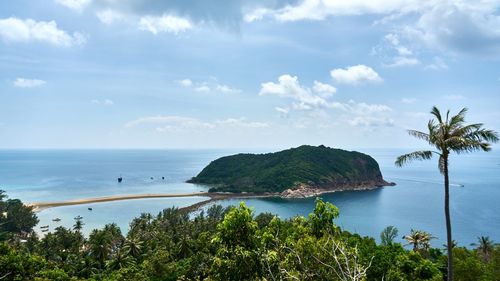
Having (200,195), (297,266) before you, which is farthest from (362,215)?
(297,266)

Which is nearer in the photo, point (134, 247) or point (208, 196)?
point (134, 247)

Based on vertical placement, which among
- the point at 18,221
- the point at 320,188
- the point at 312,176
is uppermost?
the point at 312,176

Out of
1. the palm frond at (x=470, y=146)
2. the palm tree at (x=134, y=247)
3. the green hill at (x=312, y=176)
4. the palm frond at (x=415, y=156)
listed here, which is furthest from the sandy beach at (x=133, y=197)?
the palm frond at (x=470, y=146)

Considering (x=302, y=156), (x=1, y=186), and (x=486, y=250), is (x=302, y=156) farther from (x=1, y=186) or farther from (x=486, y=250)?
(x=1, y=186)

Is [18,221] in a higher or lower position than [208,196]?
higher

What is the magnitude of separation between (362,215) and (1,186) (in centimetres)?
18134

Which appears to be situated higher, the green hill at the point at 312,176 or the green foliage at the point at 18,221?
the green hill at the point at 312,176

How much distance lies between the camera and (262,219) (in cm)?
8175

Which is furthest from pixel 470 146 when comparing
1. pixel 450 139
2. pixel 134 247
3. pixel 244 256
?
pixel 134 247

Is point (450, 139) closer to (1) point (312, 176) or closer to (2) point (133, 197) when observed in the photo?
(2) point (133, 197)

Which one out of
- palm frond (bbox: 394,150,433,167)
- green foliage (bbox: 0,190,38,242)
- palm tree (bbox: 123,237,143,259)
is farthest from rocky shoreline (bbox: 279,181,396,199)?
palm frond (bbox: 394,150,433,167)

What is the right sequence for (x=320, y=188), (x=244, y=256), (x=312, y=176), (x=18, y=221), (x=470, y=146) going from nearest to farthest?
(x=244, y=256) → (x=470, y=146) → (x=18, y=221) → (x=320, y=188) → (x=312, y=176)

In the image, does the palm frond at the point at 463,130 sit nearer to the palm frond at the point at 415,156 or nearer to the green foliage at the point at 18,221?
the palm frond at the point at 415,156

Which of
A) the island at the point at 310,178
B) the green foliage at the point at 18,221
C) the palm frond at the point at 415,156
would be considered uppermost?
the palm frond at the point at 415,156
